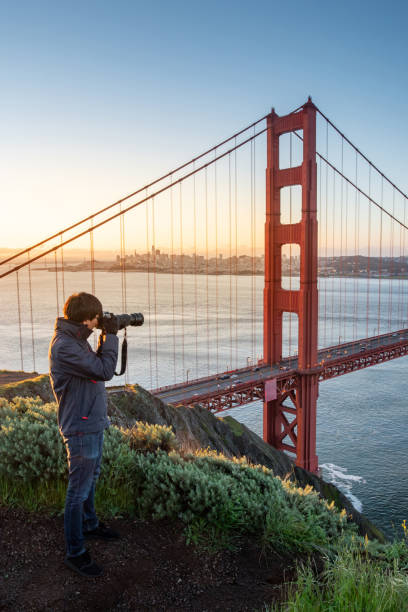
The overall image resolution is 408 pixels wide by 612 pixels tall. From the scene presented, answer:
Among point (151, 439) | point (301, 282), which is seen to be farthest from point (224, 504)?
point (301, 282)

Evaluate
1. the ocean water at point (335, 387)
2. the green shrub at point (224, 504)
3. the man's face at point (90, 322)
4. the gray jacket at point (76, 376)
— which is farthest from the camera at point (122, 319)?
the ocean water at point (335, 387)

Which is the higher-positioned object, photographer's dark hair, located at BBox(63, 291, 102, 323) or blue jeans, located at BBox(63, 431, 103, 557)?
photographer's dark hair, located at BBox(63, 291, 102, 323)

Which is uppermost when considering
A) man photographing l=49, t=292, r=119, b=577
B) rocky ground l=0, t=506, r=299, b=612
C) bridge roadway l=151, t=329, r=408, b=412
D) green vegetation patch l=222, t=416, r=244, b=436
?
man photographing l=49, t=292, r=119, b=577

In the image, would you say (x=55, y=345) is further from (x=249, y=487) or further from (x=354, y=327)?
(x=354, y=327)

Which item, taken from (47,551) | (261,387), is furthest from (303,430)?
(47,551)

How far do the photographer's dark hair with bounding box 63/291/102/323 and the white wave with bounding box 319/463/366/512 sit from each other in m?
23.9

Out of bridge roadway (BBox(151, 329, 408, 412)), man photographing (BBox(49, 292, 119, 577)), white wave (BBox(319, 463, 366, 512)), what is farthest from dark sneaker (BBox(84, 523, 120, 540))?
white wave (BBox(319, 463, 366, 512))

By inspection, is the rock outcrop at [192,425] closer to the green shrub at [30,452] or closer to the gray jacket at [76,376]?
the green shrub at [30,452]

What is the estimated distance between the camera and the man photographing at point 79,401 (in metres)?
3.31

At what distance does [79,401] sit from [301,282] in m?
22.7

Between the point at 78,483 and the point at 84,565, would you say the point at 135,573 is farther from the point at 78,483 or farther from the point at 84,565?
the point at 78,483

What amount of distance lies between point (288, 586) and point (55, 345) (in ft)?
7.63

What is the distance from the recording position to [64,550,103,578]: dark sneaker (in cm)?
328

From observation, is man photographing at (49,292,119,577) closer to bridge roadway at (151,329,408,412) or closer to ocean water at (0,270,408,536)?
ocean water at (0,270,408,536)
